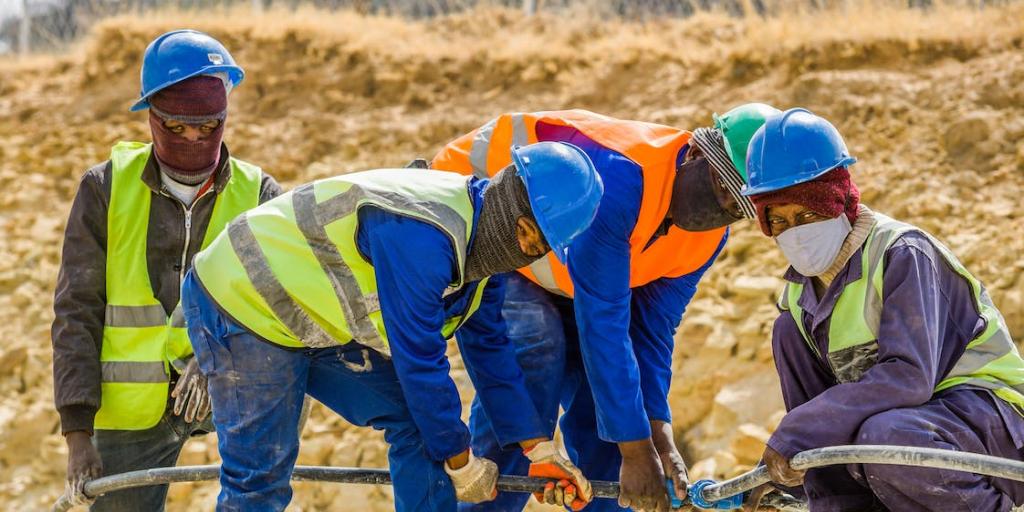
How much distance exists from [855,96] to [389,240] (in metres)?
4.51

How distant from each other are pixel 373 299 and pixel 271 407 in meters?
0.46

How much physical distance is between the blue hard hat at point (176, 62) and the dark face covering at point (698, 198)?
169 cm

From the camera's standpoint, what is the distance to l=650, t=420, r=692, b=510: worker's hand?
392cm

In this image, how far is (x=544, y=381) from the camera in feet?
13.3

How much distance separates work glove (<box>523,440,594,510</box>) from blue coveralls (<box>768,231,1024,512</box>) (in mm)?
686

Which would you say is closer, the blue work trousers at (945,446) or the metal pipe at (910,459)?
the metal pipe at (910,459)

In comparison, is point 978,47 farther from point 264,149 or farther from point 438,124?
point 264,149

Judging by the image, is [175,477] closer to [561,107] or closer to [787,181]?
[787,181]

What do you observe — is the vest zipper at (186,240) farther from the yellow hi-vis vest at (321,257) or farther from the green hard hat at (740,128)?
the green hard hat at (740,128)

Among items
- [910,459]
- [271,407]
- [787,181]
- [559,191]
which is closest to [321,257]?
[271,407]

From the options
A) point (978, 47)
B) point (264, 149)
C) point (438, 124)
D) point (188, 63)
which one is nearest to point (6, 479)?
point (264, 149)

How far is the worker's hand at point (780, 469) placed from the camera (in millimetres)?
3436

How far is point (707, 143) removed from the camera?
3727 mm

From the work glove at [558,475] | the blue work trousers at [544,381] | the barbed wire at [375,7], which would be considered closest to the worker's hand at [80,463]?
the blue work trousers at [544,381]
